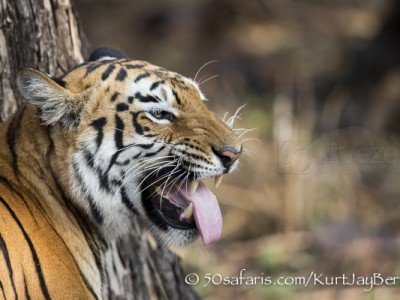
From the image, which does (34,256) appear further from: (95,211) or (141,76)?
(141,76)

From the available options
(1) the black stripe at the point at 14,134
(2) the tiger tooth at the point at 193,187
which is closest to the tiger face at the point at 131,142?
(2) the tiger tooth at the point at 193,187

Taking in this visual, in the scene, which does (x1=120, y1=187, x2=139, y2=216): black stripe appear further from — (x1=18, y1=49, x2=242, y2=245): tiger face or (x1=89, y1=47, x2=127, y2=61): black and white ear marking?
(x1=89, y1=47, x2=127, y2=61): black and white ear marking

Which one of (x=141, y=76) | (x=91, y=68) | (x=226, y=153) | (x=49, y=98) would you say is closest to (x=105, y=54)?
(x=91, y=68)

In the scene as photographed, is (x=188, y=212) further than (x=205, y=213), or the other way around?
(x=188, y=212)

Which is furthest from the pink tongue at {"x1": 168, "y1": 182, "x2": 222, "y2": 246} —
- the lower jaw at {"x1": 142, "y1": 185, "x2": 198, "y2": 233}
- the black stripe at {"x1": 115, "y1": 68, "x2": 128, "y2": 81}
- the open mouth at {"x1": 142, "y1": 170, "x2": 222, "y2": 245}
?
the black stripe at {"x1": 115, "y1": 68, "x2": 128, "y2": 81}

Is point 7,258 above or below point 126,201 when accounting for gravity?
below

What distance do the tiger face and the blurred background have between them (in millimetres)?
369

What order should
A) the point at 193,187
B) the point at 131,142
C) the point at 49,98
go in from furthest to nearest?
the point at 193,187
the point at 131,142
the point at 49,98

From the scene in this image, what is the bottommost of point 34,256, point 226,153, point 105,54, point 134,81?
point 34,256

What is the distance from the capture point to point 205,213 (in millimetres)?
3652

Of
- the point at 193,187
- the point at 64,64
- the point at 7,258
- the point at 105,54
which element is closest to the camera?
A: the point at 7,258

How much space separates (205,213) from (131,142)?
1.51 feet

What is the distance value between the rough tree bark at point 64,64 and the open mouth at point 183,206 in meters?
0.81

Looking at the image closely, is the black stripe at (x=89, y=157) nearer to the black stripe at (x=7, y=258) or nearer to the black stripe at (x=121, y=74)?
the black stripe at (x=121, y=74)
